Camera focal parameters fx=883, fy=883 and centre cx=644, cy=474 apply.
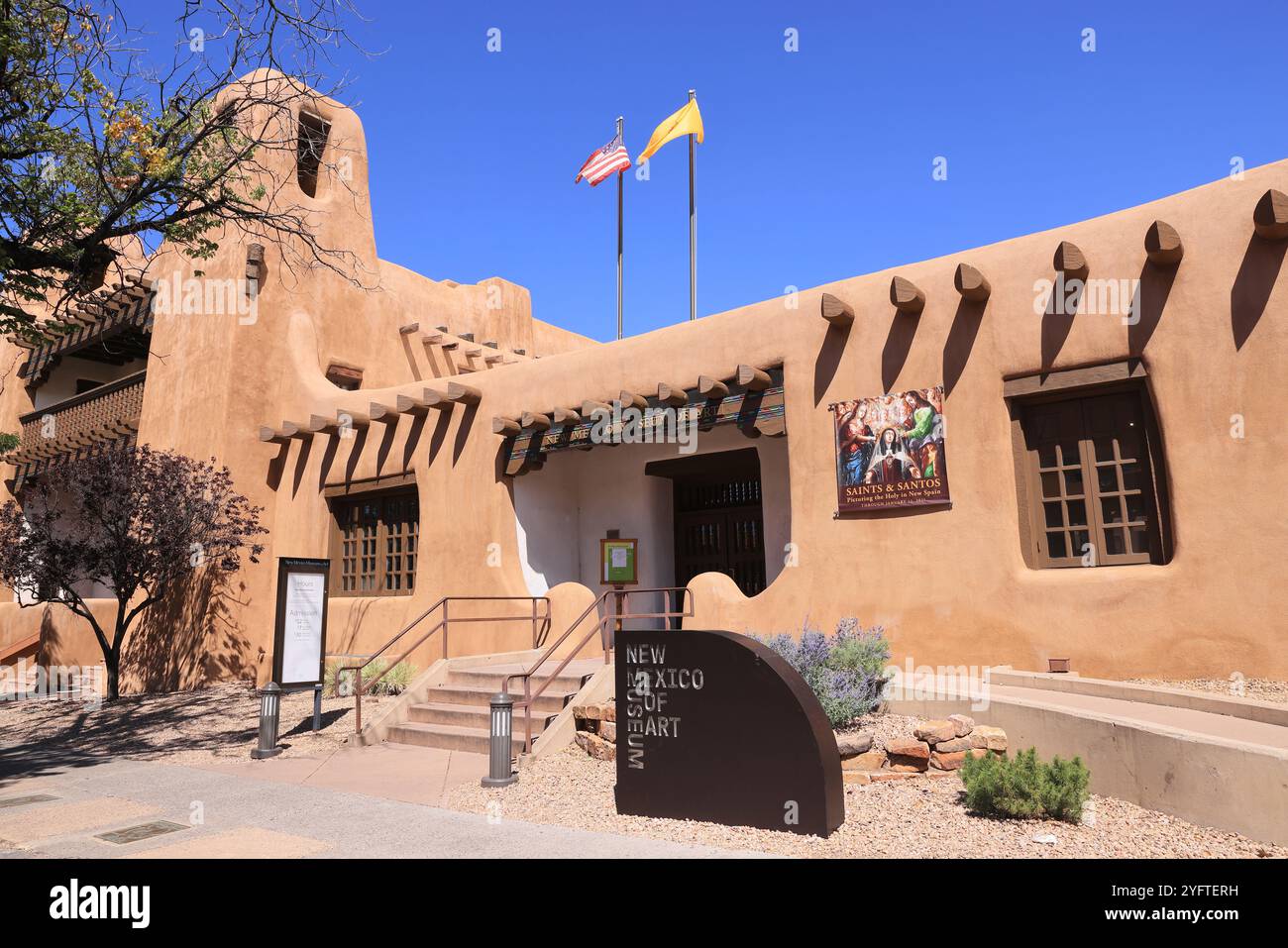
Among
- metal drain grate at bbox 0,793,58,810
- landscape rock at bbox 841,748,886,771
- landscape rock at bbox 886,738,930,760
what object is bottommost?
metal drain grate at bbox 0,793,58,810

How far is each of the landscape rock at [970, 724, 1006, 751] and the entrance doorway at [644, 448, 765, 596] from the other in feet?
22.1

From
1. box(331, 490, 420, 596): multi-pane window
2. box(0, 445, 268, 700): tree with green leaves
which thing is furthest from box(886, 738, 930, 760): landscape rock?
box(0, 445, 268, 700): tree with green leaves

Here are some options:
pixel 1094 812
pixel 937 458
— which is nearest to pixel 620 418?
pixel 937 458

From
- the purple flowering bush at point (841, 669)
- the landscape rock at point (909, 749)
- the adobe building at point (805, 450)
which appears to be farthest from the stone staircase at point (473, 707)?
the landscape rock at point (909, 749)

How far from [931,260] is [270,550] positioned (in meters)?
13.6

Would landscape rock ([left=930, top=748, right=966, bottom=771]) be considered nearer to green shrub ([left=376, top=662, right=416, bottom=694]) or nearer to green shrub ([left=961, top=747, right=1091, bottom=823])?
green shrub ([left=961, top=747, right=1091, bottom=823])

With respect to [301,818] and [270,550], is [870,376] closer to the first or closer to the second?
[301,818]

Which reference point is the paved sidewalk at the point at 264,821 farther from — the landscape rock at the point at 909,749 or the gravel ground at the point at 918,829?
the landscape rock at the point at 909,749

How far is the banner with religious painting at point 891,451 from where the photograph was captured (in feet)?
33.1

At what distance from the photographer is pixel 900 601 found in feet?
33.4

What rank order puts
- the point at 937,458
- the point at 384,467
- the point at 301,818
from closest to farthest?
1. the point at 301,818
2. the point at 937,458
3. the point at 384,467

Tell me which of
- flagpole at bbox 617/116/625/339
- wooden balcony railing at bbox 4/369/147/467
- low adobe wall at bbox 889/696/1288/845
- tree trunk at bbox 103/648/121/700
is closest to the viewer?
low adobe wall at bbox 889/696/1288/845

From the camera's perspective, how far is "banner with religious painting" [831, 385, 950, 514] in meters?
10.1

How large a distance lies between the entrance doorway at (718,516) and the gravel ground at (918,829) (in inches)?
268
